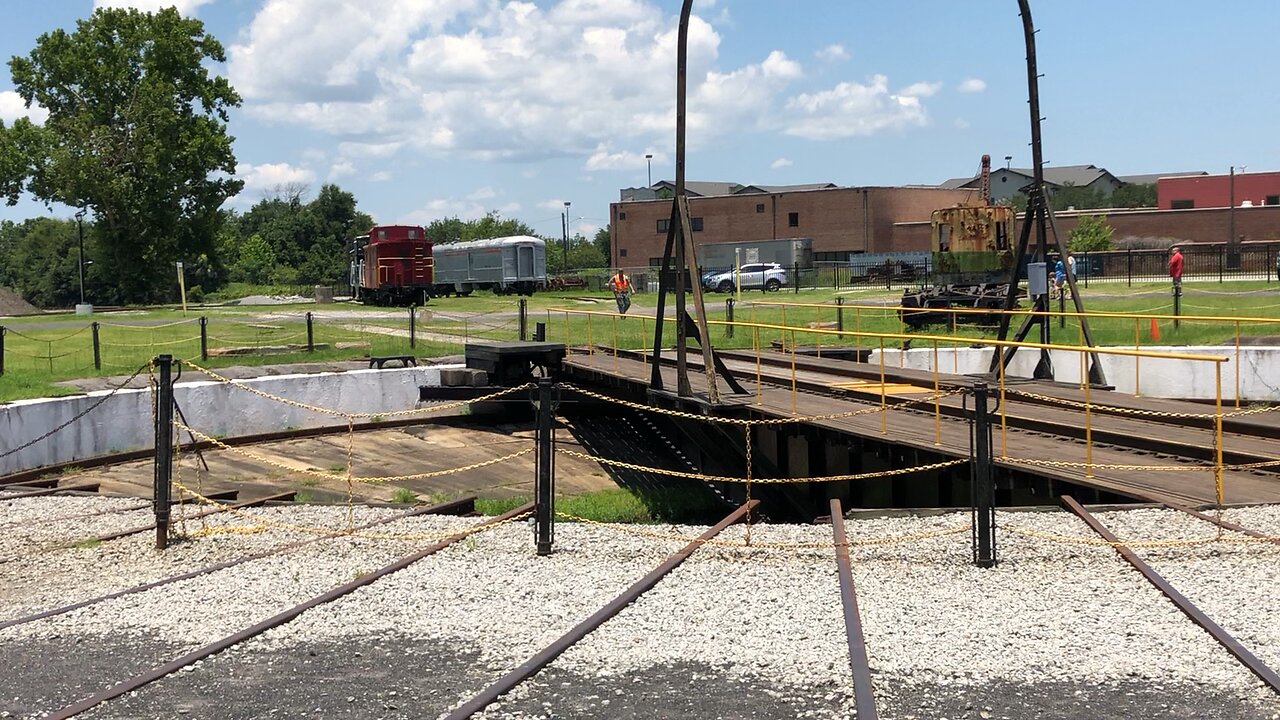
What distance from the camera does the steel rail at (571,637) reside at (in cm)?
679

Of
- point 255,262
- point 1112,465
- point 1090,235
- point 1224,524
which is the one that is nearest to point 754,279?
point 1090,235

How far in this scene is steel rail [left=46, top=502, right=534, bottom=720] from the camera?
7.05 m

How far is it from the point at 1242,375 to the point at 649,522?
13.2 m

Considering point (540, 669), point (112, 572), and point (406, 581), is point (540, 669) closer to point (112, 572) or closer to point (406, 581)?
point (406, 581)

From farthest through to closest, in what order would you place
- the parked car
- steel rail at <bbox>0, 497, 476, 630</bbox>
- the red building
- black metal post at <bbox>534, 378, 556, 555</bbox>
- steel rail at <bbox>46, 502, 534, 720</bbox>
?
the red building < the parked car < black metal post at <bbox>534, 378, 556, 555</bbox> < steel rail at <bbox>0, 497, 476, 630</bbox> < steel rail at <bbox>46, 502, 534, 720</bbox>

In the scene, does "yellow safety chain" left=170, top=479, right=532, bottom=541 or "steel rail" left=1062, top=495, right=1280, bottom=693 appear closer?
"steel rail" left=1062, top=495, right=1280, bottom=693

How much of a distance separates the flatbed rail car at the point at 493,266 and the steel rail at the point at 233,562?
45.9 meters

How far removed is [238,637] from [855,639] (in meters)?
4.03

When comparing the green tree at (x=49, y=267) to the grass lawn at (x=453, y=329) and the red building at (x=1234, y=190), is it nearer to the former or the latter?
the grass lawn at (x=453, y=329)

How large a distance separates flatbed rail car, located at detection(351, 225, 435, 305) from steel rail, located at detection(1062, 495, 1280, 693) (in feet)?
135

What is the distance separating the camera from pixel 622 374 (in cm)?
2159

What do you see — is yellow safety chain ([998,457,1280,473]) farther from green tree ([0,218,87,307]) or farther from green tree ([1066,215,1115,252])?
green tree ([0,218,87,307])

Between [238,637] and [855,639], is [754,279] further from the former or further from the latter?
[855,639]

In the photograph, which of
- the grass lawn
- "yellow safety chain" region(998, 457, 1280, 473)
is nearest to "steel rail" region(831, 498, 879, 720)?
"yellow safety chain" region(998, 457, 1280, 473)
